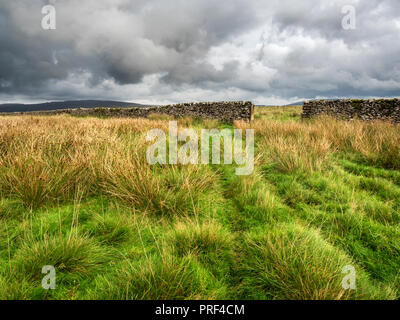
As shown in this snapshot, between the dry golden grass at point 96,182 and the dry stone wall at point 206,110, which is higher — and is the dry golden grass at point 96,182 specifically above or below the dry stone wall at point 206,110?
below

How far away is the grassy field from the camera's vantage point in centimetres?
134

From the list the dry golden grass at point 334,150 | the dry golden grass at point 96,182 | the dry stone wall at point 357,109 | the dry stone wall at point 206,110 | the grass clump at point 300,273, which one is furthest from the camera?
the dry stone wall at point 206,110

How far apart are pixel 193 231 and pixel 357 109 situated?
39.8ft

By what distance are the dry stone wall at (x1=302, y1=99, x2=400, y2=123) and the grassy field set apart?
7611 millimetres

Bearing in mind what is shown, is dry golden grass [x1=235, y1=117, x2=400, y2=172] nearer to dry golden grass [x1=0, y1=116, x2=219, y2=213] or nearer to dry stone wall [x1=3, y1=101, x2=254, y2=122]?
dry golden grass [x1=0, y1=116, x2=219, y2=213]

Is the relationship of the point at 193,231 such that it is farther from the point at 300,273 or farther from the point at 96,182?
the point at 96,182

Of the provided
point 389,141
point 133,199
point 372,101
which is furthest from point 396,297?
point 372,101

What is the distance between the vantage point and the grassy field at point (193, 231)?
134cm

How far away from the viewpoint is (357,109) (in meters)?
9.97

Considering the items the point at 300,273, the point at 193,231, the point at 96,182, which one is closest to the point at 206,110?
the point at 96,182

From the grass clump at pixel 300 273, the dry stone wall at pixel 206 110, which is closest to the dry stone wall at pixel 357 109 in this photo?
the dry stone wall at pixel 206 110

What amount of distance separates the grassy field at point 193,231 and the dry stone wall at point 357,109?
7611 mm
